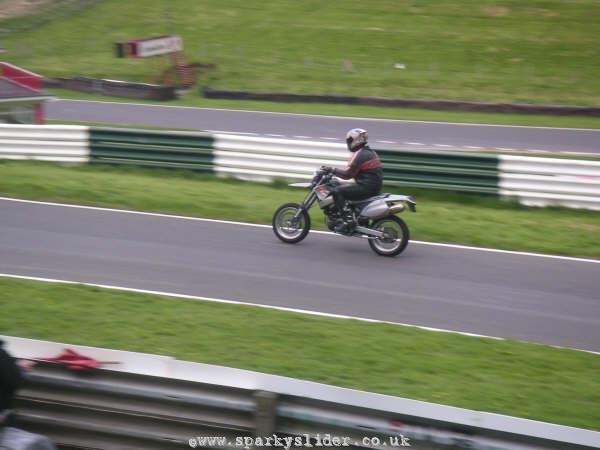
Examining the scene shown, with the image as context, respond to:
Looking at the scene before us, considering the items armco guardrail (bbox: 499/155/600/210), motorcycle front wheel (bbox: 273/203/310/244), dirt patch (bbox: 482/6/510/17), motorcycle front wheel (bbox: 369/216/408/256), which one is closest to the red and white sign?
dirt patch (bbox: 482/6/510/17)

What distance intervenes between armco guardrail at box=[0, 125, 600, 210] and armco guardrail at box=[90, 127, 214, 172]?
2cm

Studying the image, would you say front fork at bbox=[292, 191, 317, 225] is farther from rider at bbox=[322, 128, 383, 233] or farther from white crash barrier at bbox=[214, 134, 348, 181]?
white crash barrier at bbox=[214, 134, 348, 181]

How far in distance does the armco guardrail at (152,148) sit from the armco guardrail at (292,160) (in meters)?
0.02

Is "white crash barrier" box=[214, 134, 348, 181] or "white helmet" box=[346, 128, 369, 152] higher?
"white crash barrier" box=[214, 134, 348, 181]

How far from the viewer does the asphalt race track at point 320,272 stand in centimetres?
968

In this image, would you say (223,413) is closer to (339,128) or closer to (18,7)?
(339,128)

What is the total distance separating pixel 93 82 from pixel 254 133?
362 inches

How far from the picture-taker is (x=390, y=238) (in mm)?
12039

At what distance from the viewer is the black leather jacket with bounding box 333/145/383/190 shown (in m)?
12.2

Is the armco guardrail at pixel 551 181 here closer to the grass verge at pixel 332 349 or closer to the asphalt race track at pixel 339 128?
the grass verge at pixel 332 349

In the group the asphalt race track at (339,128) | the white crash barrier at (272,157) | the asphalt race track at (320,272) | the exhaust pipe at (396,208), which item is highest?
the asphalt race track at (339,128)

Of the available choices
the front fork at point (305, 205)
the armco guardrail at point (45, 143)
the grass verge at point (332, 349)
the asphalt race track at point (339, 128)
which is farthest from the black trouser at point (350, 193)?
→ the asphalt race track at point (339, 128)

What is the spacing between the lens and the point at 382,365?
7.74m

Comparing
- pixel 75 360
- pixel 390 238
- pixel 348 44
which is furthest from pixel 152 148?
pixel 348 44
